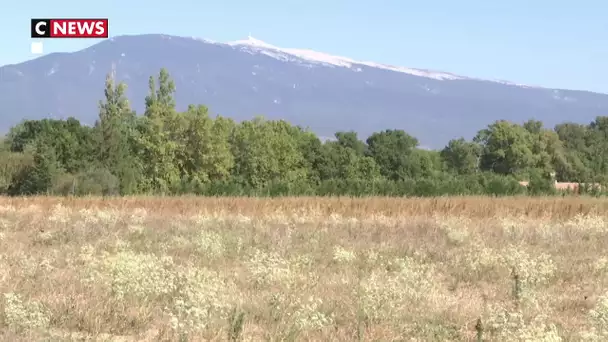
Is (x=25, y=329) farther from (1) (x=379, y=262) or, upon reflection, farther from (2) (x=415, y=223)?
(2) (x=415, y=223)

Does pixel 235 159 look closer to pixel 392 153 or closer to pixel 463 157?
pixel 392 153

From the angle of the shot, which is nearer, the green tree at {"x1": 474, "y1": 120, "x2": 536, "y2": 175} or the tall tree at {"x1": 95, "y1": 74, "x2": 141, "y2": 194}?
the tall tree at {"x1": 95, "y1": 74, "x2": 141, "y2": 194}

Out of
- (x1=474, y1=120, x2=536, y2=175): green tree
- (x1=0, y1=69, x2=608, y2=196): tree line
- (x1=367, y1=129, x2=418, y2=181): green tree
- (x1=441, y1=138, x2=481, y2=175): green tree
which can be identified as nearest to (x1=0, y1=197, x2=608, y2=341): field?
(x1=0, y1=69, x2=608, y2=196): tree line

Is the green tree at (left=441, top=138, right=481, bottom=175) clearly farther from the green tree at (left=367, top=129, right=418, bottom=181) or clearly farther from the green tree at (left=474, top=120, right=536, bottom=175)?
the green tree at (left=367, top=129, right=418, bottom=181)

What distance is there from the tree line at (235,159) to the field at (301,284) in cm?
3296

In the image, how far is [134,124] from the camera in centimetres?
8694

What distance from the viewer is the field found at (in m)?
7.20

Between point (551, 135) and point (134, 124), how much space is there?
2346 inches

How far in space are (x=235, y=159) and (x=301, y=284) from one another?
67.4 m

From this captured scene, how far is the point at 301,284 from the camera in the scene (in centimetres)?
1012

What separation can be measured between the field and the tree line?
33.0m

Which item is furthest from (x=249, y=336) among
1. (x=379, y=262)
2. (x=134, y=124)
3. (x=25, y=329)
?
(x=134, y=124)

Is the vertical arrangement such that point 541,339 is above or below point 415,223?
above

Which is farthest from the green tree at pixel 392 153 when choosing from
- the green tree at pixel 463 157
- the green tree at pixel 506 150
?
the green tree at pixel 506 150
